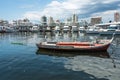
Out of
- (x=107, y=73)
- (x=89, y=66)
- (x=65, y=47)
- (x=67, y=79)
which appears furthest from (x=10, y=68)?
(x=65, y=47)

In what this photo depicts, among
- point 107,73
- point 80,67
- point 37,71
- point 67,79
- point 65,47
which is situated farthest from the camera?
point 65,47

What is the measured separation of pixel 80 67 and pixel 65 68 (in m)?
1.90

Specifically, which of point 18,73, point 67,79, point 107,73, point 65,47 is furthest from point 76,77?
point 65,47

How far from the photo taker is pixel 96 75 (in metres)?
19.8

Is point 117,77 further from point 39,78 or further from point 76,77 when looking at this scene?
point 39,78

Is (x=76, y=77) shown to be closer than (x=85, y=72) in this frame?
Yes

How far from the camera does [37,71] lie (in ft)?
71.9

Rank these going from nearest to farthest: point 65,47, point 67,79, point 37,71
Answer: point 67,79 → point 37,71 → point 65,47

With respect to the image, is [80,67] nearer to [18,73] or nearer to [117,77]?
[117,77]

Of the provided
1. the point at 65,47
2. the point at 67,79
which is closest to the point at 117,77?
the point at 67,79

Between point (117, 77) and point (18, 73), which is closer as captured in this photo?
point (117, 77)

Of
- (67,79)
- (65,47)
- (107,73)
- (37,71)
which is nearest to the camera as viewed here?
(67,79)

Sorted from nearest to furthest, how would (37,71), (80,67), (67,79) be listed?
(67,79)
(37,71)
(80,67)

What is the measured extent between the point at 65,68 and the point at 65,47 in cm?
1401
